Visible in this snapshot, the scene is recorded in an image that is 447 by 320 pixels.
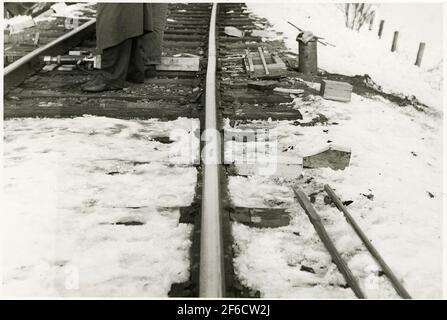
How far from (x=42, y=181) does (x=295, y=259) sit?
1.50 meters

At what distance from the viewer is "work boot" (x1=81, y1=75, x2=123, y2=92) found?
434cm

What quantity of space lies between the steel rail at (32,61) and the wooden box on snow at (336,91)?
3.02 meters

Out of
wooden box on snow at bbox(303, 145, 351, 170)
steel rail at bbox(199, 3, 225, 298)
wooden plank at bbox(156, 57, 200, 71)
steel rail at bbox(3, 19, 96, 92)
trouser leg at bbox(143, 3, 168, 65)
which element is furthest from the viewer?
wooden plank at bbox(156, 57, 200, 71)

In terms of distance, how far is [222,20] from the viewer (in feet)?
29.3

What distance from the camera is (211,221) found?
211cm

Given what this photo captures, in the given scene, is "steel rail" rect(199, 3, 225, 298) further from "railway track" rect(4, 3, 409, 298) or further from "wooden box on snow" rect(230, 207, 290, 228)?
"wooden box on snow" rect(230, 207, 290, 228)

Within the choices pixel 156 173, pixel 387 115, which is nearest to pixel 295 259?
pixel 156 173

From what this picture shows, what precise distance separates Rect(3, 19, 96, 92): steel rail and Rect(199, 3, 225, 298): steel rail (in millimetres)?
2072

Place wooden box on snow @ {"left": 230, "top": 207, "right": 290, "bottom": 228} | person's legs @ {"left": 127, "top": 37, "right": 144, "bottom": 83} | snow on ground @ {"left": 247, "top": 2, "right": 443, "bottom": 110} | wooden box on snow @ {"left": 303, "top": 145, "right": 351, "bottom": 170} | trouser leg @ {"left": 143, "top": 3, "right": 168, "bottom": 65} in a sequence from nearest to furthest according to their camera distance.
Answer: wooden box on snow @ {"left": 230, "top": 207, "right": 290, "bottom": 228} < wooden box on snow @ {"left": 303, "top": 145, "right": 351, "bottom": 170} < person's legs @ {"left": 127, "top": 37, "right": 144, "bottom": 83} < trouser leg @ {"left": 143, "top": 3, "right": 168, "bottom": 65} < snow on ground @ {"left": 247, "top": 2, "right": 443, "bottom": 110}

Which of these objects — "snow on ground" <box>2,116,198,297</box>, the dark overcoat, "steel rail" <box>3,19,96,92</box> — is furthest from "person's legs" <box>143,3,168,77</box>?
"snow on ground" <box>2,116,198,297</box>

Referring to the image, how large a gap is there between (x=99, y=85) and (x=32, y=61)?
104 cm

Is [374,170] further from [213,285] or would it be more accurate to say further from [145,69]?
[145,69]

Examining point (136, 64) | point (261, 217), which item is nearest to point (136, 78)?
point (136, 64)
